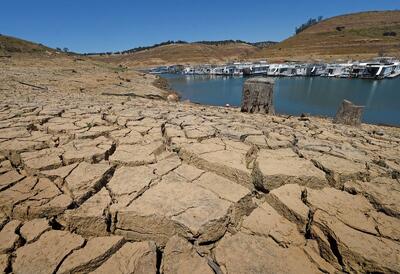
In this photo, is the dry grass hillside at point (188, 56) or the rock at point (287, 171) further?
the dry grass hillside at point (188, 56)

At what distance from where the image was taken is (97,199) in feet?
5.36

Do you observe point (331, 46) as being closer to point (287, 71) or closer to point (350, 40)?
point (350, 40)

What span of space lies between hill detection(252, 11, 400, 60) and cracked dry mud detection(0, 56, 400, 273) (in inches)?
1866

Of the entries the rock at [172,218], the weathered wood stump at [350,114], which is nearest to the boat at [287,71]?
the weathered wood stump at [350,114]

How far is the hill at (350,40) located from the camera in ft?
145

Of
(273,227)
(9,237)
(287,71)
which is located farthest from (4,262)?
(287,71)

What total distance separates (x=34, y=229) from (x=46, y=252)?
216 millimetres

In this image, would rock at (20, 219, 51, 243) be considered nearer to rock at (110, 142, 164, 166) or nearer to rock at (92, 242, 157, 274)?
rock at (92, 242, 157, 274)

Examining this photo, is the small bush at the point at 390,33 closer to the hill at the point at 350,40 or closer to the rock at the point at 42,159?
the hill at the point at 350,40

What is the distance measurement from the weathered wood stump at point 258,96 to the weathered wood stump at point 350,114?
1.77 m

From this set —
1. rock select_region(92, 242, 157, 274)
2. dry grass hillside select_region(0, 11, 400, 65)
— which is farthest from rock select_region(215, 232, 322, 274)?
dry grass hillside select_region(0, 11, 400, 65)

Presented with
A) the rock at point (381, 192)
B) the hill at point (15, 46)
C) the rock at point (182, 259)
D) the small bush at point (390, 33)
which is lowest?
the small bush at point (390, 33)

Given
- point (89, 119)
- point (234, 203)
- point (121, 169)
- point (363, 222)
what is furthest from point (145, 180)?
point (89, 119)

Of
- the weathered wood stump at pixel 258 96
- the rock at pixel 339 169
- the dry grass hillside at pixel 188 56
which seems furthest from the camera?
the dry grass hillside at pixel 188 56
